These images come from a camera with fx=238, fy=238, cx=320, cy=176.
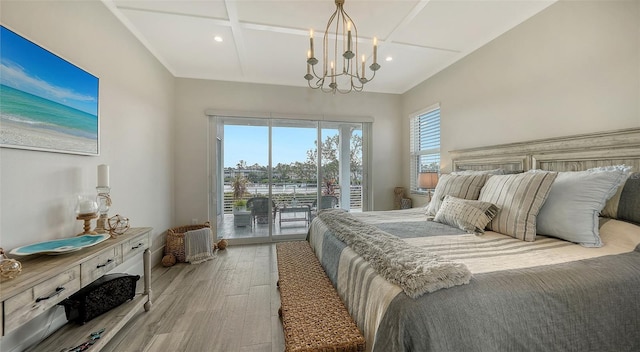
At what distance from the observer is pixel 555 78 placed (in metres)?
2.05

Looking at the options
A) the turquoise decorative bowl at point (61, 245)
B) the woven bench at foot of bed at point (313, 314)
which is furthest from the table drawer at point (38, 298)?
the woven bench at foot of bed at point (313, 314)

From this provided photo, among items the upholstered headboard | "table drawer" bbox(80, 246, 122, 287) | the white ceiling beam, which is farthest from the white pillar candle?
the upholstered headboard

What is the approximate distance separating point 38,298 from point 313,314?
4.15 feet

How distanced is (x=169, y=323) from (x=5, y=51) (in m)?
1.97

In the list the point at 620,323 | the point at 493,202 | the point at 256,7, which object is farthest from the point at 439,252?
the point at 256,7

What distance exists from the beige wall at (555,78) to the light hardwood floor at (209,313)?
112 inches

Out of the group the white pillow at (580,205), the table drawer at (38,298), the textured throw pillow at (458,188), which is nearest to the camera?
the table drawer at (38,298)

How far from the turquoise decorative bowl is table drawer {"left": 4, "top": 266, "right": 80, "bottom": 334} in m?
0.14

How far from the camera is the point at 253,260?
3.17 metres

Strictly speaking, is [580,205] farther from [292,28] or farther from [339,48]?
[292,28]

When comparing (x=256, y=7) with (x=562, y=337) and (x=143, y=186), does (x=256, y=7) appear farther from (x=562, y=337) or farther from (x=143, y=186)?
(x=562, y=337)

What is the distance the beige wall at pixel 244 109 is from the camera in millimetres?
3643

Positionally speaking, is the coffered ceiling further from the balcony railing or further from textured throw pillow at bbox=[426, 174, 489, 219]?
the balcony railing

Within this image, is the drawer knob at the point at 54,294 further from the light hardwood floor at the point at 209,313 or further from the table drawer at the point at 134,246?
the light hardwood floor at the point at 209,313
